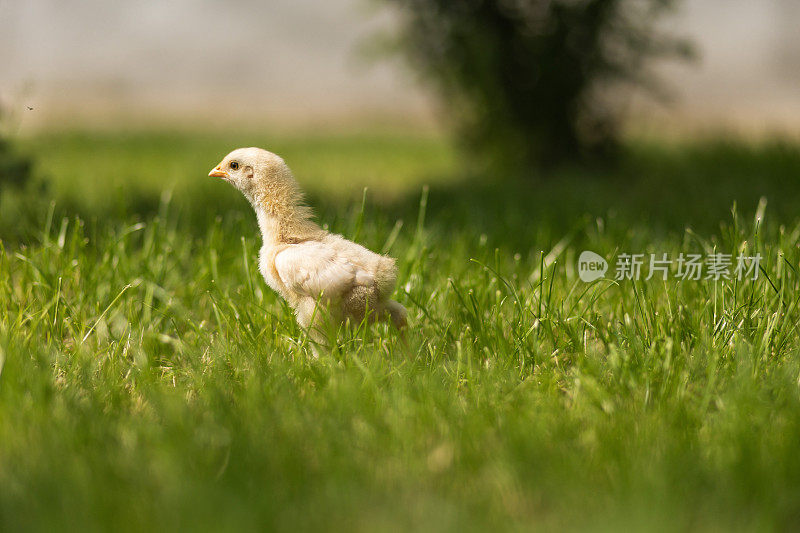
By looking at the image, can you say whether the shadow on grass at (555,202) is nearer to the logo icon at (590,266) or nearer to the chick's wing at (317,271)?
the logo icon at (590,266)

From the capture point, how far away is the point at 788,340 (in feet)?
8.47

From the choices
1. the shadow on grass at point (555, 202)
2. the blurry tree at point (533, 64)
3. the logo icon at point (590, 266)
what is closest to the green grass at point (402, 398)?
the logo icon at point (590, 266)

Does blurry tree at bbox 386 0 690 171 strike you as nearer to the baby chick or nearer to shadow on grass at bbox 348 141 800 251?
shadow on grass at bbox 348 141 800 251

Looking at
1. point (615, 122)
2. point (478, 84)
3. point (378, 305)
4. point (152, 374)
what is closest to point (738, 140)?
point (615, 122)

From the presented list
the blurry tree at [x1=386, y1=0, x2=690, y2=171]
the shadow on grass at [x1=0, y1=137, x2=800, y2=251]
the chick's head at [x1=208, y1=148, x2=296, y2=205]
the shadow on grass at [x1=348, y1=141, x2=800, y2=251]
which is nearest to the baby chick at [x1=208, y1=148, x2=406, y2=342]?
the chick's head at [x1=208, y1=148, x2=296, y2=205]

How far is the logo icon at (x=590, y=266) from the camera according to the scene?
340 cm

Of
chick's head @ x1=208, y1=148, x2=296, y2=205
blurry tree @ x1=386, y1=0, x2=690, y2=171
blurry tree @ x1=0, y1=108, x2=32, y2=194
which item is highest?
blurry tree @ x1=386, y1=0, x2=690, y2=171

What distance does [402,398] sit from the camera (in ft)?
7.02

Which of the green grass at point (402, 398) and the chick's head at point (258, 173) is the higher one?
the chick's head at point (258, 173)

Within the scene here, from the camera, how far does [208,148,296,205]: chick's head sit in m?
2.62

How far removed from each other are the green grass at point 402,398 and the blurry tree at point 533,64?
3.71 metres

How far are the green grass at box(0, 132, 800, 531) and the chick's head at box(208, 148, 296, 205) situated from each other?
0.45m

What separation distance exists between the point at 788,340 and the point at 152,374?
7.54 ft

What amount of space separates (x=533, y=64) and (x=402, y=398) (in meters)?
5.86
